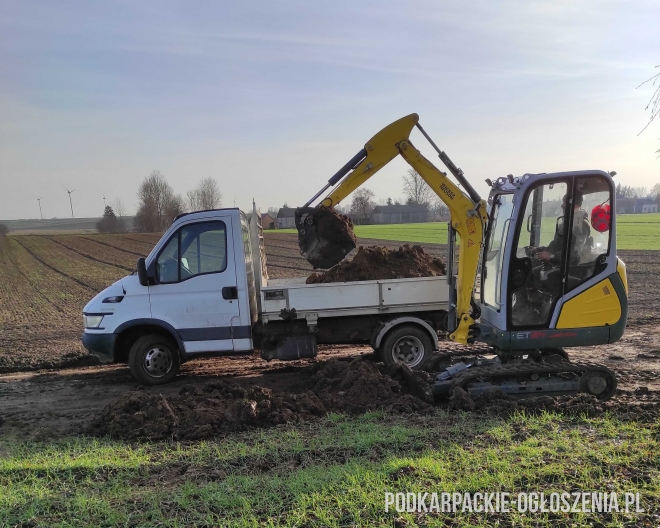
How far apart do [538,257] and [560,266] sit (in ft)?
0.90

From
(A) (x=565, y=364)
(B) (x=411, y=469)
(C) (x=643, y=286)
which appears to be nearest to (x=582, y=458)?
(B) (x=411, y=469)

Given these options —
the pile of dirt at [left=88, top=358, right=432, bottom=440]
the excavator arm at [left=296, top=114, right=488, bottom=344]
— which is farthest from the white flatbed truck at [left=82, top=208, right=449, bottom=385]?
the pile of dirt at [left=88, top=358, right=432, bottom=440]

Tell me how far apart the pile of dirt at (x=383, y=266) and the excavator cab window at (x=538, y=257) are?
2.06m

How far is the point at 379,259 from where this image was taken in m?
7.90

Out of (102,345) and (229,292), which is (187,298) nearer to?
(229,292)

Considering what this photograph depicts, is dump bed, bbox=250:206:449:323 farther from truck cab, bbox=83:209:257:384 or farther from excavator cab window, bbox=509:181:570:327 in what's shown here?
excavator cab window, bbox=509:181:570:327

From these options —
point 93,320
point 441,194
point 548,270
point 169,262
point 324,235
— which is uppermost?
point 441,194

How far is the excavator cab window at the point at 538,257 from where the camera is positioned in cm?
582

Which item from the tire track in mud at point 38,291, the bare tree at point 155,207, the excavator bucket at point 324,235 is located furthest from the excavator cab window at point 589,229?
the bare tree at point 155,207

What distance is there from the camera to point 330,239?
802cm

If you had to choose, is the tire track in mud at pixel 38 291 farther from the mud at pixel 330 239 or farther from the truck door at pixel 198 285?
the mud at pixel 330 239

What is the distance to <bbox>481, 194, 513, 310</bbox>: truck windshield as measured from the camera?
6145mm

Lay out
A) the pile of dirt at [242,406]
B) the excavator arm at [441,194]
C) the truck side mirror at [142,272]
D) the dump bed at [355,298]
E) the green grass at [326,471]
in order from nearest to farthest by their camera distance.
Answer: the green grass at [326,471]
the pile of dirt at [242,406]
the excavator arm at [441,194]
the truck side mirror at [142,272]
the dump bed at [355,298]

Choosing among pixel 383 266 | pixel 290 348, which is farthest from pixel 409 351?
pixel 290 348
